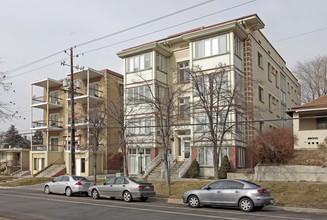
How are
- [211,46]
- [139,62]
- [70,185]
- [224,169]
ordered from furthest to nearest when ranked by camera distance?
[139,62] < [211,46] < [224,169] < [70,185]

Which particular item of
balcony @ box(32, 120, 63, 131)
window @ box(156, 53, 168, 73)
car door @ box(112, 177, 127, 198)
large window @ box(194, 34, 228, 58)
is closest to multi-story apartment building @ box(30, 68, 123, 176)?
balcony @ box(32, 120, 63, 131)

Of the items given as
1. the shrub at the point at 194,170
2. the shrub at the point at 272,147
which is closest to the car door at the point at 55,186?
the shrub at the point at 194,170

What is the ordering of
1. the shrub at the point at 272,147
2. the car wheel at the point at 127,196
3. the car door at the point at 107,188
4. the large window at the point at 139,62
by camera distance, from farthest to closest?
1. the large window at the point at 139,62
2. the shrub at the point at 272,147
3. the car door at the point at 107,188
4. the car wheel at the point at 127,196

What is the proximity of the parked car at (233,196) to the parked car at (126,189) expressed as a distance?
122 inches

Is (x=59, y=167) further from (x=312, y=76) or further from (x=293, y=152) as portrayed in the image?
(x=312, y=76)

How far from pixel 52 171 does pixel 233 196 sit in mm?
30350

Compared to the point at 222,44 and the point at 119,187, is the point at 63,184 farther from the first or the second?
the point at 222,44

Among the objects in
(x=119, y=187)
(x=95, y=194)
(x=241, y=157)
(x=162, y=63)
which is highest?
(x=162, y=63)

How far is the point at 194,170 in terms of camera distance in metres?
28.7

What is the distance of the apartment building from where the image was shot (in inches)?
1157

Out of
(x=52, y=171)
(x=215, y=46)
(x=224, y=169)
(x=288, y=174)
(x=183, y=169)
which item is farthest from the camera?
(x=52, y=171)

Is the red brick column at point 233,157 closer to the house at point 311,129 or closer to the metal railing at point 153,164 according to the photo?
the house at point 311,129

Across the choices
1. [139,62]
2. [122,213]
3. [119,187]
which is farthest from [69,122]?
[122,213]

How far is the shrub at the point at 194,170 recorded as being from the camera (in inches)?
1126
